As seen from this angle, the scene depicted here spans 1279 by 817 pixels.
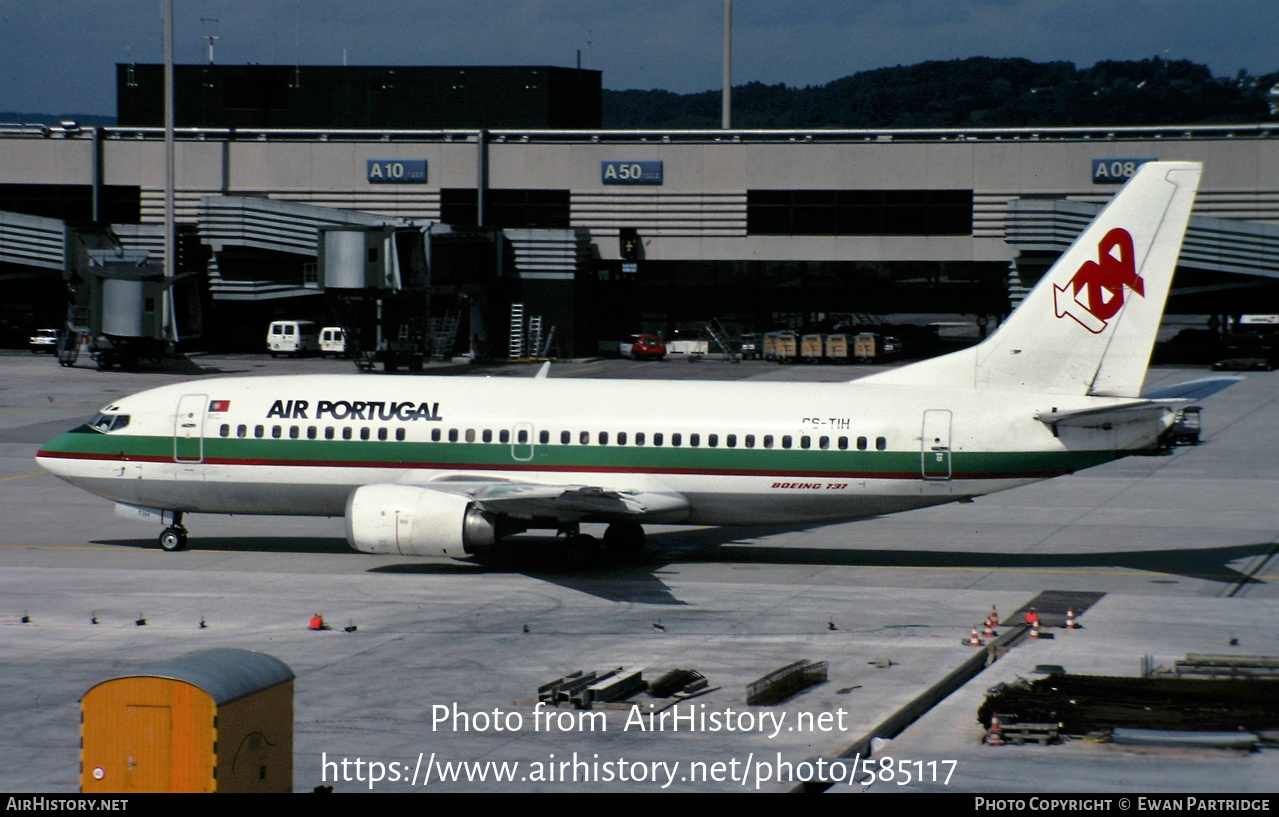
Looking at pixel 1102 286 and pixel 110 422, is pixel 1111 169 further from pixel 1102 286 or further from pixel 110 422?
pixel 110 422

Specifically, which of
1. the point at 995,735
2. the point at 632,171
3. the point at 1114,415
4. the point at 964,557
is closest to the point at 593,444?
the point at 964,557

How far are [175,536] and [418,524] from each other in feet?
26.3

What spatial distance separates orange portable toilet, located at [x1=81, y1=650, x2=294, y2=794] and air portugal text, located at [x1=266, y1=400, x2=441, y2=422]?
1850 centimetres

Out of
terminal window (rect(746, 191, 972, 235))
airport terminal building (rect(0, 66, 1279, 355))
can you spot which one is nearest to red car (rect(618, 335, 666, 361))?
airport terminal building (rect(0, 66, 1279, 355))

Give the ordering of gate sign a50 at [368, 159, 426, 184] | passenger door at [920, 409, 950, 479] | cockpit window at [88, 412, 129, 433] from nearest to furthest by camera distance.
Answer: passenger door at [920, 409, 950, 479]
cockpit window at [88, 412, 129, 433]
gate sign a50 at [368, 159, 426, 184]

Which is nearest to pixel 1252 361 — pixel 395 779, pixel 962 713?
pixel 962 713

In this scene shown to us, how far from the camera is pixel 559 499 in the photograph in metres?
29.0

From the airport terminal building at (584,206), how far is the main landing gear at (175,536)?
5684 centimetres

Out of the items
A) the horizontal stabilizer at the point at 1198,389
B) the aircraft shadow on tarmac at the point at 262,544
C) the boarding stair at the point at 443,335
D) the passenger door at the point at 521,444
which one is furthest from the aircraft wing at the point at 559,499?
the boarding stair at the point at 443,335

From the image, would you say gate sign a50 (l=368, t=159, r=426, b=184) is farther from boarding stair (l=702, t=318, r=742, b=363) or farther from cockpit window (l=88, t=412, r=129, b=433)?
cockpit window (l=88, t=412, r=129, b=433)

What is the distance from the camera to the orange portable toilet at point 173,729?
1325 centimetres

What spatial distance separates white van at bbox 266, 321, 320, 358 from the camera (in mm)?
93688

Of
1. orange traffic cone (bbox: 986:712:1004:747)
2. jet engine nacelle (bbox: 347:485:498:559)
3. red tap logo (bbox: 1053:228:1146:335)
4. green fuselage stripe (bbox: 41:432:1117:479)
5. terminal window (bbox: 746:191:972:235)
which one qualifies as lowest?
orange traffic cone (bbox: 986:712:1004:747)

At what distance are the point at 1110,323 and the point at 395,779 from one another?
64.8 ft
